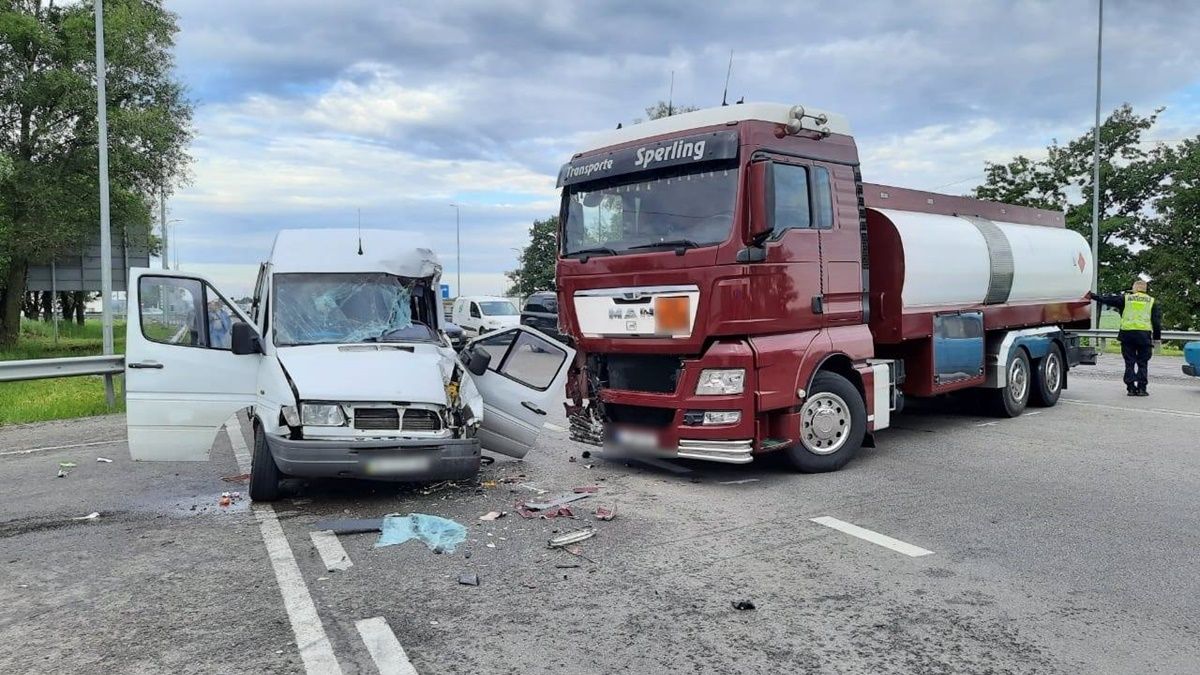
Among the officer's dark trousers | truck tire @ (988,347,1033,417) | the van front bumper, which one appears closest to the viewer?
the van front bumper

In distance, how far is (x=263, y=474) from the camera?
20.9ft

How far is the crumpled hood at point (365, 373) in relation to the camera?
6164 millimetres

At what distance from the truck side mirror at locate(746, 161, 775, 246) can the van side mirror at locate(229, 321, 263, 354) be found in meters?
4.13

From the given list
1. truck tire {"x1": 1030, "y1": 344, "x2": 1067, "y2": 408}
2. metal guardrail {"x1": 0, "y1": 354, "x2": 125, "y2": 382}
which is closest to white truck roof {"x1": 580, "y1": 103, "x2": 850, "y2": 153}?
truck tire {"x1": 1030, "y1": 344, "x2": 1067, "y2": 408}

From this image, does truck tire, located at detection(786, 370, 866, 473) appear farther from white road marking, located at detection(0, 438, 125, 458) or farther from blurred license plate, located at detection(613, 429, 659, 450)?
white road marking, located at detection(0, 438, 125, 458)

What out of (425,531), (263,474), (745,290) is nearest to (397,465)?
(425,531)

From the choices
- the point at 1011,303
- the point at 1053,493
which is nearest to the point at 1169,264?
the point at 1011,303

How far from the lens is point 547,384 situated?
741cm

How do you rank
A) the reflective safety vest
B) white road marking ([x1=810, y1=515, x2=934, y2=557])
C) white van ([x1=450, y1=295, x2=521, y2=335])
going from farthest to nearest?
white van ([x1=450, y1=295, x2=521, y2=335]) < the reflective safety vest < white road marking ([x1=810, y1=515, x2=934, y2=557])

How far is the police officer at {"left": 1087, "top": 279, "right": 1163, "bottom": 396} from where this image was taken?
12266 mm

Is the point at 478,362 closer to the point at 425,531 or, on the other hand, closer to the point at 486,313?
the point at 425,531

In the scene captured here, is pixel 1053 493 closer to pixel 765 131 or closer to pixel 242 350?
pixel 765 131

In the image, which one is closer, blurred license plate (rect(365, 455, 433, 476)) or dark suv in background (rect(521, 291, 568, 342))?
blurred license plate (rect(365, 455, 433, 476))

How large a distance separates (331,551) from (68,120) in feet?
78.1
